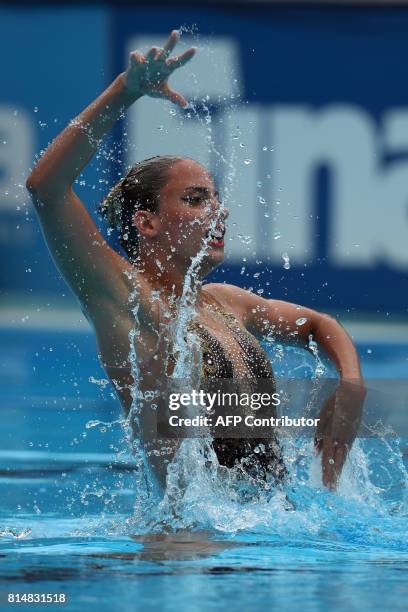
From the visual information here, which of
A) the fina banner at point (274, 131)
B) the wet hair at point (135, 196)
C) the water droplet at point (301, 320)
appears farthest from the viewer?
the fina banner at point (274, 131)

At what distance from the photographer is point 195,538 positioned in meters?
2.85

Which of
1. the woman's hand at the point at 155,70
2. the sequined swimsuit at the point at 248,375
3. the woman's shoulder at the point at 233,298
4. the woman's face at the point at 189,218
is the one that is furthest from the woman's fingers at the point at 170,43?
the woman's shoulder at the point at 233,298

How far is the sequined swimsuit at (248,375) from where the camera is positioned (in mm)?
3033

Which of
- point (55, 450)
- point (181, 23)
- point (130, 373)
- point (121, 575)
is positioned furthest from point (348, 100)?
point (121, 575)

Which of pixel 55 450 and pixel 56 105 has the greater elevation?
pixel 56 105

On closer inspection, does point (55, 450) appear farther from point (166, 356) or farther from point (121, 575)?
point (121, 575)

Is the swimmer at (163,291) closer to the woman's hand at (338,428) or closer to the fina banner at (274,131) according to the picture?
the woman's hand at (338,428)

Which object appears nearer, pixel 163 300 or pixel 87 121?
pixel 87 121

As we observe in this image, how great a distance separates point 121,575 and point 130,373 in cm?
66

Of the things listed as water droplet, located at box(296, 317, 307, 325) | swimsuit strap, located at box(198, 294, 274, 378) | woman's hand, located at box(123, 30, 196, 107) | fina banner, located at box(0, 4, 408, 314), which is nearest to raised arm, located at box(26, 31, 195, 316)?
woman's hand, located at box(123, 30, 196, 107)

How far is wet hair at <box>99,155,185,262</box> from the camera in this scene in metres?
3.07

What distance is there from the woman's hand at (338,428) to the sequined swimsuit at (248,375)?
0.13 m

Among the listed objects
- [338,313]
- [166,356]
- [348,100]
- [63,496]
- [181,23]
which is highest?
[181,23]

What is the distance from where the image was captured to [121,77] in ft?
8.43
